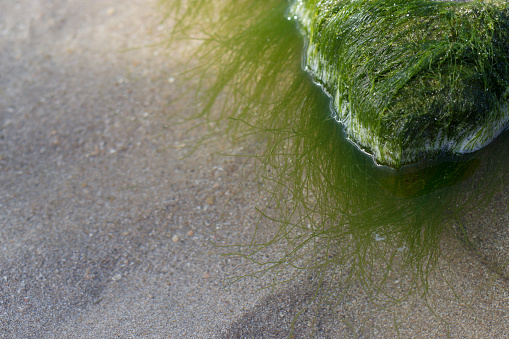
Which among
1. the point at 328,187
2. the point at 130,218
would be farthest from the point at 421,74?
the point at 130,218

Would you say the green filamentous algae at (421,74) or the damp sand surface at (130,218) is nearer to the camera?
the damp sand surface at (130,218)

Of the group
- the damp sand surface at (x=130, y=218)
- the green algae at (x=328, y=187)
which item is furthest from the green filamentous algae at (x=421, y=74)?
the damp sand surface at (x=130, y=218)

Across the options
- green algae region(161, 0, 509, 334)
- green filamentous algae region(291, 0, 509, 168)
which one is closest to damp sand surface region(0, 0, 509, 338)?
green algae region(161, 0, 509, 334)

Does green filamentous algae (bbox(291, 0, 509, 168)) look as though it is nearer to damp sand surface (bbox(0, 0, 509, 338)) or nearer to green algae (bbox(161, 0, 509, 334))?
green algae (bbox(161, 0, 509, 334))

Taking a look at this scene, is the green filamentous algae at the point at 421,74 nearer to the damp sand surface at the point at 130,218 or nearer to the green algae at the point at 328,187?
the green algae at the point at 328,187

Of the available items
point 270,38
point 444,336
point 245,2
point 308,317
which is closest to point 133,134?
point 270,38

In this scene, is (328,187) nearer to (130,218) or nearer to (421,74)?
(421,74)
